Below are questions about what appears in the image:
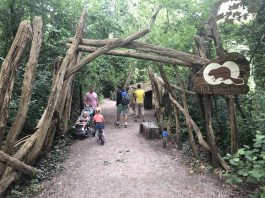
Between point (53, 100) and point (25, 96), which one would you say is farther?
point (53, 100)

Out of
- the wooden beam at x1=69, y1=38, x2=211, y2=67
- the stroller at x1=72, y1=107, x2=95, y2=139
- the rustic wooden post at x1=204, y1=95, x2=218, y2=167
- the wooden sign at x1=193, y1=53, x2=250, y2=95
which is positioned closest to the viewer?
the wooden sign at x1=193, y1=53, x2=250, y2=95

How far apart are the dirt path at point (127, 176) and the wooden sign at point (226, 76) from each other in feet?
7.39

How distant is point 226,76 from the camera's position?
7465 mm

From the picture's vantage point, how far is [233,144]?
7.55 m

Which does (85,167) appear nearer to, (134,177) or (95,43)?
(134,177)

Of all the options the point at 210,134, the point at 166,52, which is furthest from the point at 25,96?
the point at 210,134

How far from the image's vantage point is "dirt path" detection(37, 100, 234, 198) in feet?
22.3

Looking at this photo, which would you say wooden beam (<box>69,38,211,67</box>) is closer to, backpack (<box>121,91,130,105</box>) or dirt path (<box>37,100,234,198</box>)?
dirt path (<box>37,100,234,198</box>)

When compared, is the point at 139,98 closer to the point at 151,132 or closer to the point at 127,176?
the point at 151,132

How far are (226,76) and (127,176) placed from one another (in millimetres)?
3561

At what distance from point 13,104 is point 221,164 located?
6878 mm

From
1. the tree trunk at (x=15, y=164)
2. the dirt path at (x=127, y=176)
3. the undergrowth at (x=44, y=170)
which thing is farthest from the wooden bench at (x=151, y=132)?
the tree trunk at (x=15, y=164)

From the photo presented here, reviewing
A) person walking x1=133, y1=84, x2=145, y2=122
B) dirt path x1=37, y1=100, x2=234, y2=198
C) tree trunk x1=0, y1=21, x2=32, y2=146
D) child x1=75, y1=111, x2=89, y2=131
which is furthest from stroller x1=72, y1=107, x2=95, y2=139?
tree trunk x1=0, y1=21, x2=32, y2=146

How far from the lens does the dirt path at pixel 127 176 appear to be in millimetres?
6785
